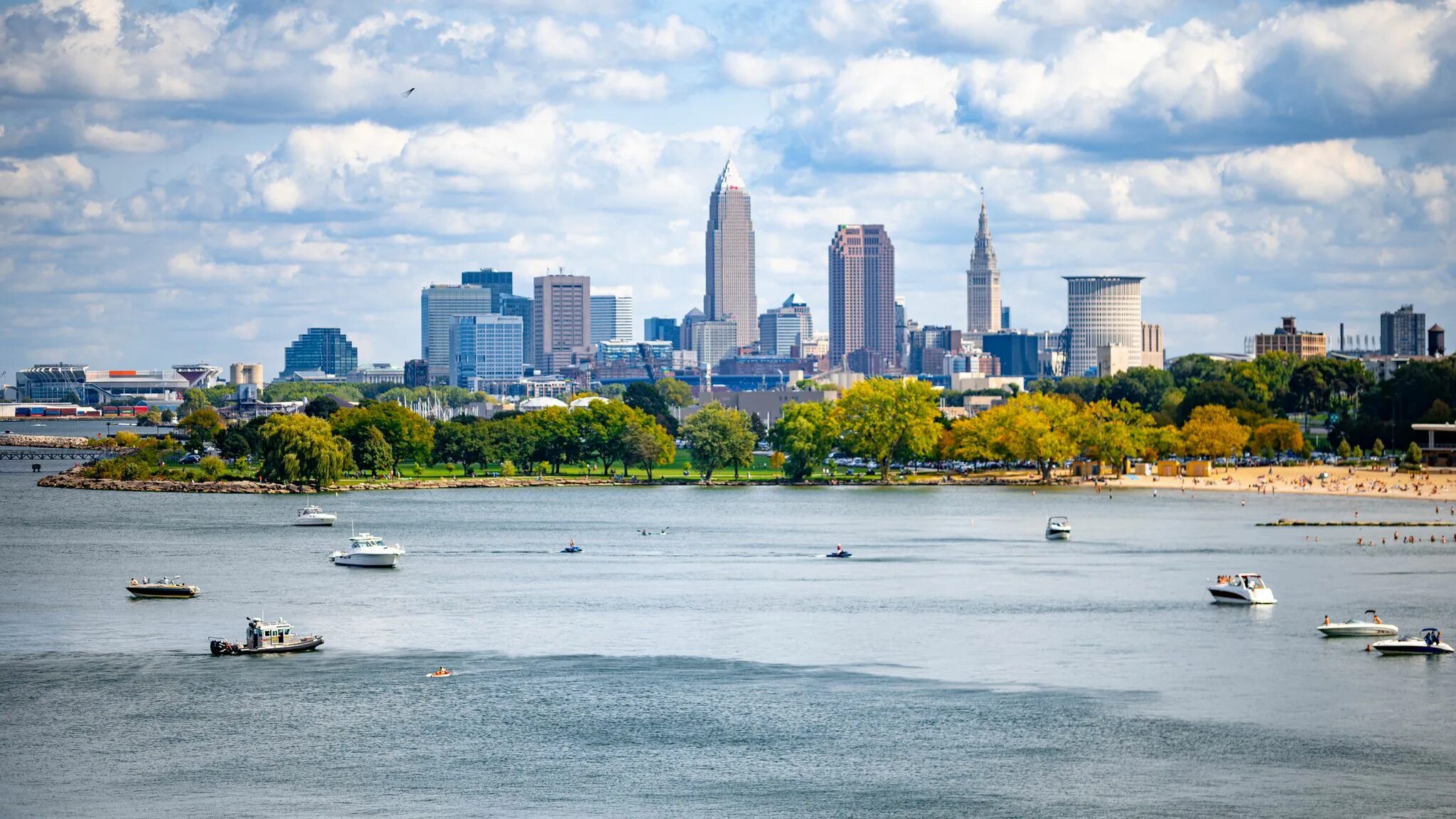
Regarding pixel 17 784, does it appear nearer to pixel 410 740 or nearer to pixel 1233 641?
pixel 410 740

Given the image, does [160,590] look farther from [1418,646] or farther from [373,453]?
[373,453]

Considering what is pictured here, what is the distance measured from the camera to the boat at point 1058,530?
13212 cm

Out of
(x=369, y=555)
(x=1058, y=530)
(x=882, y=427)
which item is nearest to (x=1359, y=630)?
(x=1058, y=530)

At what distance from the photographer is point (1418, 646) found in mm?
76812

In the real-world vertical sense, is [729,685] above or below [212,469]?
below

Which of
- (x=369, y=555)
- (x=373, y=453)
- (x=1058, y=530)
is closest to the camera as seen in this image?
(x=369, y=555)

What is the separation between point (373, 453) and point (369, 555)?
8156 centimetres

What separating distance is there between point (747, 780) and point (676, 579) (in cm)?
4873

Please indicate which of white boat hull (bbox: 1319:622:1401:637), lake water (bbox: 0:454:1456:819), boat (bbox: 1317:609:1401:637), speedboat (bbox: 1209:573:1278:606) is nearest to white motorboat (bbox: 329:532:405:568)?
lake water (bbox: 0:454:1456:819)

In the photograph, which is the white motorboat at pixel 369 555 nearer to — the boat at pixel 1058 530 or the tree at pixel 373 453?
the boat at pixel 1058 530

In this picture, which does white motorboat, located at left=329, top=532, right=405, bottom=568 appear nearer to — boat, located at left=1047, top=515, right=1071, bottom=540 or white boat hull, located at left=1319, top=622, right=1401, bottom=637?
boat, located at left=1047, top=515, right=1071, bottom=540

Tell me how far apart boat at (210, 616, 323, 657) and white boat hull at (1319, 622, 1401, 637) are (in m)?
45.4

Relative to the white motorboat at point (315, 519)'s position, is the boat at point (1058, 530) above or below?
below

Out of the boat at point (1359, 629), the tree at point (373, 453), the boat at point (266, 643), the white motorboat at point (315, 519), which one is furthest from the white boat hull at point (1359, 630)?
the tree at point (373, 453)
